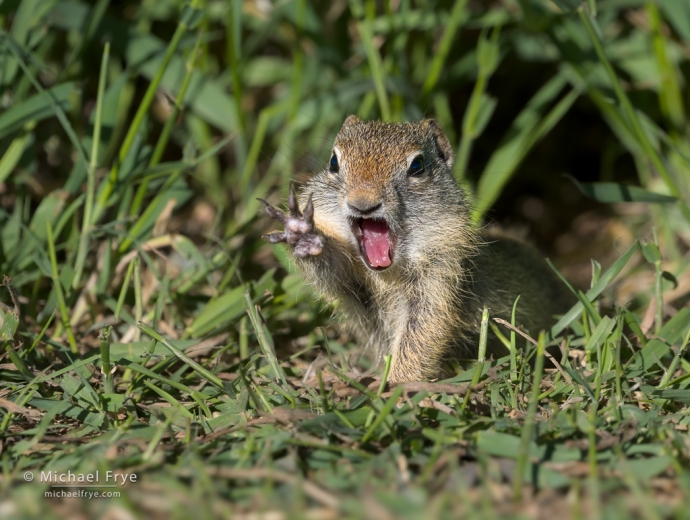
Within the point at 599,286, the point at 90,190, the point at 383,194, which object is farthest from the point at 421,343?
the point at 90,190

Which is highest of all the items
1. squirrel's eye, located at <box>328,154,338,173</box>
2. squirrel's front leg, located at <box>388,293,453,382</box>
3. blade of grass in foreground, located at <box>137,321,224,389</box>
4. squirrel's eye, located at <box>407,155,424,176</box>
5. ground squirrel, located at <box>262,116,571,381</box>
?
squirrel's eye, located at <box>407,155,424,176</box>

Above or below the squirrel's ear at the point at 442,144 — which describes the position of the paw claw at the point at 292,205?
below

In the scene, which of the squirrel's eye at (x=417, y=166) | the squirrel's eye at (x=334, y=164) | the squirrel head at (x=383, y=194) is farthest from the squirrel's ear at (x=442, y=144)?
the squirrel's eye at (x=334, y=164)

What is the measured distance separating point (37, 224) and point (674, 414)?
3.27m

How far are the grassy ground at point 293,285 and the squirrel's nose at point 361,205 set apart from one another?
0.63m

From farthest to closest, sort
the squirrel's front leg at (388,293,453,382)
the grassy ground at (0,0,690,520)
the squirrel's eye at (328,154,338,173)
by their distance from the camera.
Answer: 1. the squirrel's eye at (328,154,338,173)
2. the squirrel's front leg at (388,293,453,382)
3. the grassy ground at (0,0,690,520)

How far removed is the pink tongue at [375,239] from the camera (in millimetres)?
3203

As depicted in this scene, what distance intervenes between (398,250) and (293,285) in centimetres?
83

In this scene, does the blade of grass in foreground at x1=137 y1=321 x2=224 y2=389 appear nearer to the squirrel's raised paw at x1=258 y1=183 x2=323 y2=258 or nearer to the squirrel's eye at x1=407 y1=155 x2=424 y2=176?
the squirrel's raised paw at x1=258 y1=183 x2=323 y2=258

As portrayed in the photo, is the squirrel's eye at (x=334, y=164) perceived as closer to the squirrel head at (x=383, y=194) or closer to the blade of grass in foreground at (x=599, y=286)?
the squirrel head at (x=383, y=194)

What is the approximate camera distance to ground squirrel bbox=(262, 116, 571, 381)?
10.4 ft

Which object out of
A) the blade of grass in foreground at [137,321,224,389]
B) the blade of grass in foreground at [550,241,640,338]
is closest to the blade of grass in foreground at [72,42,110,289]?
the blade of grass in foreground at [137,321,224,389]

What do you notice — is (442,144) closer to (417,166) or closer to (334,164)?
(417,166)

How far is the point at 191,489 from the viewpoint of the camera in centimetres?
213
